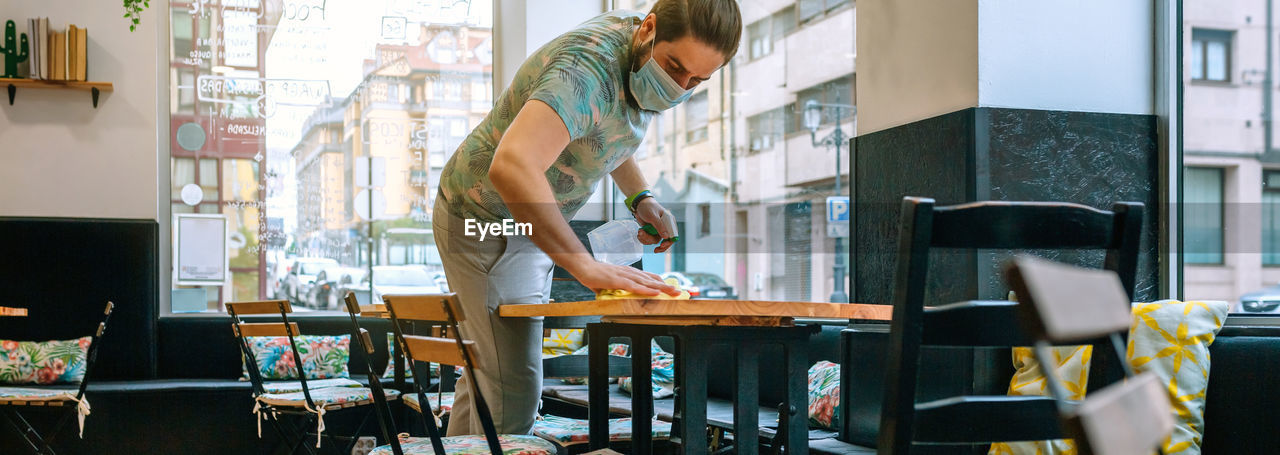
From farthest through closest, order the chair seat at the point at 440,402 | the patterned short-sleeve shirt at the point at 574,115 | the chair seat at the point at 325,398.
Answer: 1. the chair seat at the point at 325,398
2. the chair seat at the point at 440,402
3. the patterned short-sleeve shirt at the point at 574,115

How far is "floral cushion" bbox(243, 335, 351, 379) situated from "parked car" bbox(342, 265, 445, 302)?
1.94 ft

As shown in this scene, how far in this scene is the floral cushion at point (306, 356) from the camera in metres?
5.43

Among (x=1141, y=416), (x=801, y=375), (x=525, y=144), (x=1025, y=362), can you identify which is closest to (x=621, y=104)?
(x=525, y=144)

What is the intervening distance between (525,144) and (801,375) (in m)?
0.67

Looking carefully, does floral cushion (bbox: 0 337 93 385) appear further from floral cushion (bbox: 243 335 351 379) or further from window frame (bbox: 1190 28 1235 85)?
window frame (bbox: 1190 28 1235 85)

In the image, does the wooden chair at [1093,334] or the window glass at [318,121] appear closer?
the wooden chair at [1093,334]

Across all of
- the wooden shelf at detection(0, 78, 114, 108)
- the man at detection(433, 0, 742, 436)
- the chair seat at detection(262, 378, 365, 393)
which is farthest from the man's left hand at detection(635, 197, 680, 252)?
the wooden shelf at detection(0, 78, 114, 108)

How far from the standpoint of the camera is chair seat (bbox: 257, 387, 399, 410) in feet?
13.3

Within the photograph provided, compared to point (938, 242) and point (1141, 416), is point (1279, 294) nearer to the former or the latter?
point (938, 242)

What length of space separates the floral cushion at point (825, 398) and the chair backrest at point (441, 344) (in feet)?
4.89

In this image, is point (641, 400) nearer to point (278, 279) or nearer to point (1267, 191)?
point (1267, 191)

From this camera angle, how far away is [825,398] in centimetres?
324

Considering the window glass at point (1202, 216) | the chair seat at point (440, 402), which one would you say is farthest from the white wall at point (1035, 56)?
the chair seat at point (440, 402)

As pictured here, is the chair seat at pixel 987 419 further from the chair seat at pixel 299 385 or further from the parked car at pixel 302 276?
the parked car at pixel 302 276
